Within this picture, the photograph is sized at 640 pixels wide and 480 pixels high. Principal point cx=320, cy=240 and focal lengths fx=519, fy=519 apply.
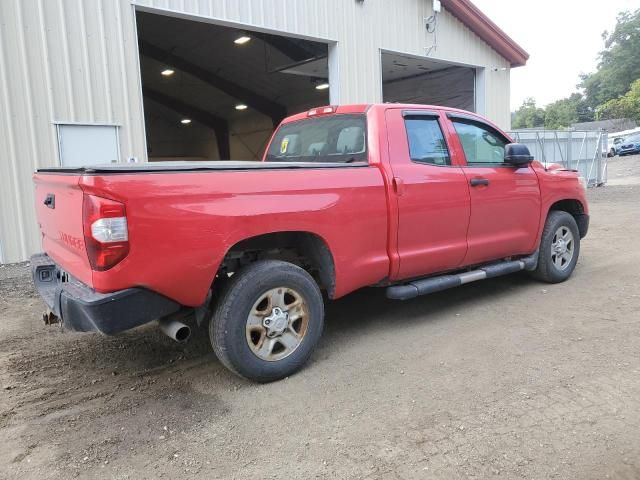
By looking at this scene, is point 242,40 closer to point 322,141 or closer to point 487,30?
point 487,30

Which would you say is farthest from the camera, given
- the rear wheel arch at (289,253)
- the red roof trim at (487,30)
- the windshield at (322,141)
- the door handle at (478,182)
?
the red roof trim at (487,30)

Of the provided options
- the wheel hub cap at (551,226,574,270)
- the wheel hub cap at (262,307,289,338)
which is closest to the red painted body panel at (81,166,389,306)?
the wheel hub cap at (262,307,289,338)

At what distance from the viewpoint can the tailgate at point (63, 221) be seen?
3040 mm

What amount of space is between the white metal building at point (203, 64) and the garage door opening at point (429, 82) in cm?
5

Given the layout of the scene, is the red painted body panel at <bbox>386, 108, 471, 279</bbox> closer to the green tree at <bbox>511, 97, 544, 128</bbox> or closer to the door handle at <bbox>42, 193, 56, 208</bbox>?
the door handle at <bbox>42, 193, 56, 208</bbox>

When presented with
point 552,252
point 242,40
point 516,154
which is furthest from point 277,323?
point 242,40

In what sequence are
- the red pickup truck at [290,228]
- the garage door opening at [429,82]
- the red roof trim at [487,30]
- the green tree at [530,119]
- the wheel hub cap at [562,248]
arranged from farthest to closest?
the green tree at [530,119] → the garage door opening at [429,82] → the red roof trim at [487,30] → the wheel hub cap at [562,248] → the red pickup truck at [290,228]

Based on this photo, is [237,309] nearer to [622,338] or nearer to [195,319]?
[195,319]

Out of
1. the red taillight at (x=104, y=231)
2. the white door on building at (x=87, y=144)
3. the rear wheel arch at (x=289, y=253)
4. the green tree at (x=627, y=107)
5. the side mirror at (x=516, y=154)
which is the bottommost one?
the rear wheel arch at (x=289, y=253)

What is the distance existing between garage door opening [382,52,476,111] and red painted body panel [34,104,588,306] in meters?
10.9

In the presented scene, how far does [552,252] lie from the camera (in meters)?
5.79

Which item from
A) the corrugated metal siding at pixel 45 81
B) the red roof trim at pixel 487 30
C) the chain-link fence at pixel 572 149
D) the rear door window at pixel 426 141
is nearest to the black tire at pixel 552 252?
the rear door window at pixel 426 141

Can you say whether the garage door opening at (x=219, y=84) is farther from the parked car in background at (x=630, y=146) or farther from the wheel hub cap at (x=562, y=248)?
the parked car in background at (x=630, y=146)

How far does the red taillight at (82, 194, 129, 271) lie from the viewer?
2.85m
